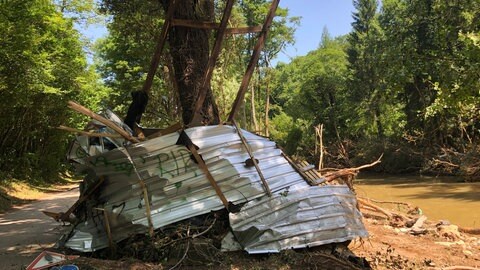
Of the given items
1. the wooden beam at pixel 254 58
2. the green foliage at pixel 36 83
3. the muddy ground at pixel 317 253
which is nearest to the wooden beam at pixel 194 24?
the wooden beam at pixel 254 58

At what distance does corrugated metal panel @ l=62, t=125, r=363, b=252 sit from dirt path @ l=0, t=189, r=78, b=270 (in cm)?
98

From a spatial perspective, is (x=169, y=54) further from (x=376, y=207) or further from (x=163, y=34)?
(x=376, y=207)

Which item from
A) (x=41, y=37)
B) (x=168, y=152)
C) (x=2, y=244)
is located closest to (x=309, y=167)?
(x=168, y=152)

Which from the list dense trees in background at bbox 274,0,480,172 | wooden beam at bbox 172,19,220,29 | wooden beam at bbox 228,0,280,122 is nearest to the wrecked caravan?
wooden beam at bbox 228,0,280,122

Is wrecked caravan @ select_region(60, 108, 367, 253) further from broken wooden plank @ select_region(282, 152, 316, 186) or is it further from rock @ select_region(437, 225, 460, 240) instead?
rock @ select_region(437, 225, 460, 240)

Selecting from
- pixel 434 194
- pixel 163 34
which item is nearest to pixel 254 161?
pixel 163 34

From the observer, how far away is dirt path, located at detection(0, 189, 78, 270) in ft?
24.7

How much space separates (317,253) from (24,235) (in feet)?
23.2

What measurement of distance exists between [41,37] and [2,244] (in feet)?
37.1

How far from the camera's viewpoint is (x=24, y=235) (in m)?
10.2

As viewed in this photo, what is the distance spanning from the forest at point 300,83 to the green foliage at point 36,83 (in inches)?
2.5

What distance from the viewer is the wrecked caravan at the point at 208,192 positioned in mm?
6484

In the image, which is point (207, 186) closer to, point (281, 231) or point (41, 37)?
point (281, 231)

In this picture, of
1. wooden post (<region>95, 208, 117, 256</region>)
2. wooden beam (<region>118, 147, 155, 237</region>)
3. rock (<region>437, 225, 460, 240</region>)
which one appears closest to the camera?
wooden beam (<region>118, 147, 155, 237</region>)
